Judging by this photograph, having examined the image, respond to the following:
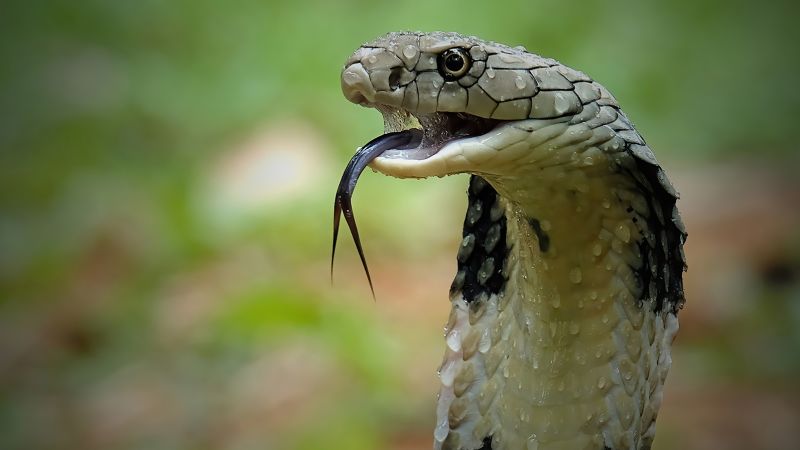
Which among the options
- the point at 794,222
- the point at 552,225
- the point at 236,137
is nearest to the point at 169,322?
the point at 236,137

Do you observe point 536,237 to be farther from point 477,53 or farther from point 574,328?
point 477,53

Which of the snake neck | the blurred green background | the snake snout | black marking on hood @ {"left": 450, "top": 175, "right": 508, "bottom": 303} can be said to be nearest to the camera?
the snake snout

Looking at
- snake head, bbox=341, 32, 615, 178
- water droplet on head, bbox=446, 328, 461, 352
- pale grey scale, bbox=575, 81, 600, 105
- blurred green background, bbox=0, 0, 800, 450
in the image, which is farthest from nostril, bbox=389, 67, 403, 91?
blurred green background, bbox=0, 0, 800, 450

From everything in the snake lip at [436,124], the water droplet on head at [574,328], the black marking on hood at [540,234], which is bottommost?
the water droplet on head at [574,328]

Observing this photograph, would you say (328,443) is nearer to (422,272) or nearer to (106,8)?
(422,272)

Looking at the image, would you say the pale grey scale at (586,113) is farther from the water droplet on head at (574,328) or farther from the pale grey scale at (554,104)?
the water droplet on head at (574,328)

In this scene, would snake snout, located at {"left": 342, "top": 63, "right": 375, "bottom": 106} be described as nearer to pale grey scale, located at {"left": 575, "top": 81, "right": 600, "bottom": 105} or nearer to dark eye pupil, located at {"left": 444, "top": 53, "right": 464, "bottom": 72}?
dark eye pupil, located at {"left": 444, "top": 53, "right": 464, "bottom": 72}

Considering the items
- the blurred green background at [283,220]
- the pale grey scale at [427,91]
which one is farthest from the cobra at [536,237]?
the blurred green background at [283,220]
